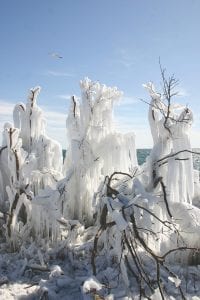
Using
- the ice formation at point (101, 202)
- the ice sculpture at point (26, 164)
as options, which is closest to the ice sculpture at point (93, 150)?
the ice formation at point (101, 202)

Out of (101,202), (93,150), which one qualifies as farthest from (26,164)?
(101,202)

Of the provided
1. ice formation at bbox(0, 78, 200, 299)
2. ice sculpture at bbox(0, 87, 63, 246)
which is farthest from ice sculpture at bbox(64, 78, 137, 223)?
ice sculpture at bbox(0, 87, 63, 246)

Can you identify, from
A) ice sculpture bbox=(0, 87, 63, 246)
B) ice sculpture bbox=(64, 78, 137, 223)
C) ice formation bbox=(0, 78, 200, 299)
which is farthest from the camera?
ice sculpture bbox=(64, 78, 137, 223)

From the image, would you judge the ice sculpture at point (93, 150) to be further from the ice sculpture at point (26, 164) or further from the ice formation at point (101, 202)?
the ice sculpture at point (26, 164)

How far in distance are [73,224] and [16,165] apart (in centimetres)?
191

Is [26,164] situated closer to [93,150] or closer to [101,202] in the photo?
[93,150]

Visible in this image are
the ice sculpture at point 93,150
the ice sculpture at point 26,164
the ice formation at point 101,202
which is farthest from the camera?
the ice sculpture at point 93,150

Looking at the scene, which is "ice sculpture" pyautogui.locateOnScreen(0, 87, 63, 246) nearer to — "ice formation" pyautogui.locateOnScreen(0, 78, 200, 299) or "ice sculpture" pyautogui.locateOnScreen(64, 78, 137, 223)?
"ice formation" pyautogui.locateOnScreen(0, 78, 200, 299)

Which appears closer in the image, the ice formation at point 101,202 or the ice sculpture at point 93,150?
the ice formation at point 101,202

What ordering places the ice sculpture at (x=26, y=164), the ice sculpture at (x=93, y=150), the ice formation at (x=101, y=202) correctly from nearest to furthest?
the ice formation at (x=101, y=202) → the ice sculpture at (x=26, y=164) → the ice sculpture at (x=93, y=150)

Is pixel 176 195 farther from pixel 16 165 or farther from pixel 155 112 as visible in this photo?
pixel 16 165

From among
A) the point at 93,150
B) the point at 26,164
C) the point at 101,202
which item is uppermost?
the point at 93,150

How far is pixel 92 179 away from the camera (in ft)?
30.4

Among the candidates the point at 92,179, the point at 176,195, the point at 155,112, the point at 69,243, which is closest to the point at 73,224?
the point at 69,243
